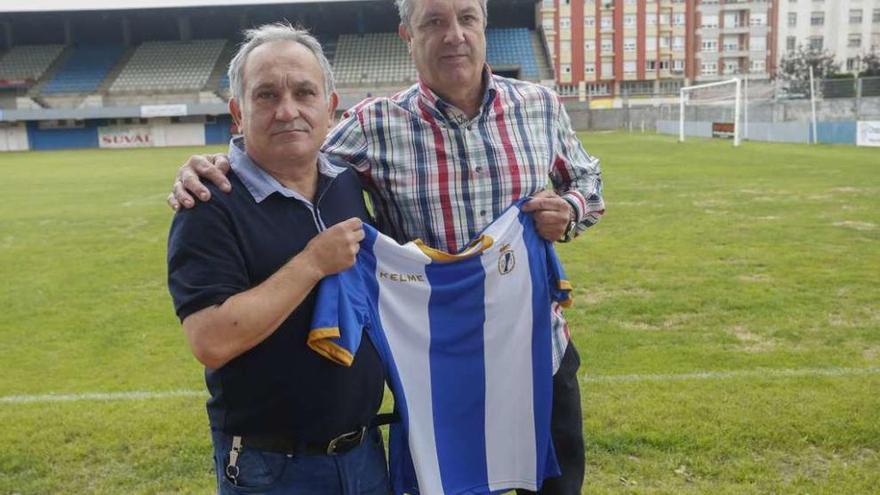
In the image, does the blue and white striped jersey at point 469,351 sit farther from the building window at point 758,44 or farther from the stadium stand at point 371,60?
the building window at point 758,44

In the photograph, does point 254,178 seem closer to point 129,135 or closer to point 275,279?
point 275,279

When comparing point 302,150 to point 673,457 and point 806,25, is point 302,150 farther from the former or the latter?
point 806,25

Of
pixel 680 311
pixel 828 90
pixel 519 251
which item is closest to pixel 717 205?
pixel 680 311

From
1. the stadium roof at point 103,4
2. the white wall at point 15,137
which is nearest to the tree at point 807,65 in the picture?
the stadium roof at point 103,4

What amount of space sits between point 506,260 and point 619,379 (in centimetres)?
279

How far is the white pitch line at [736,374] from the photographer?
505 cm

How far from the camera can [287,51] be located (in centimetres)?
208

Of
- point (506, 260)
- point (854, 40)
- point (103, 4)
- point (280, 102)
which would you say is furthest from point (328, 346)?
point (854, 40)

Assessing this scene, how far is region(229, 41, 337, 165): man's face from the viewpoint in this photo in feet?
6.76

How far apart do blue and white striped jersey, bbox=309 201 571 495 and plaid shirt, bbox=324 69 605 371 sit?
0.10m

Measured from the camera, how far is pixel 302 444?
2104mm

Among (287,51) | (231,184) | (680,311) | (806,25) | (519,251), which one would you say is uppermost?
(806,25)

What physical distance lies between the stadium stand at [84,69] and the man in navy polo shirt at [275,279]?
2043 inches

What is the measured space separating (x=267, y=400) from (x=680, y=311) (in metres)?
5.49
